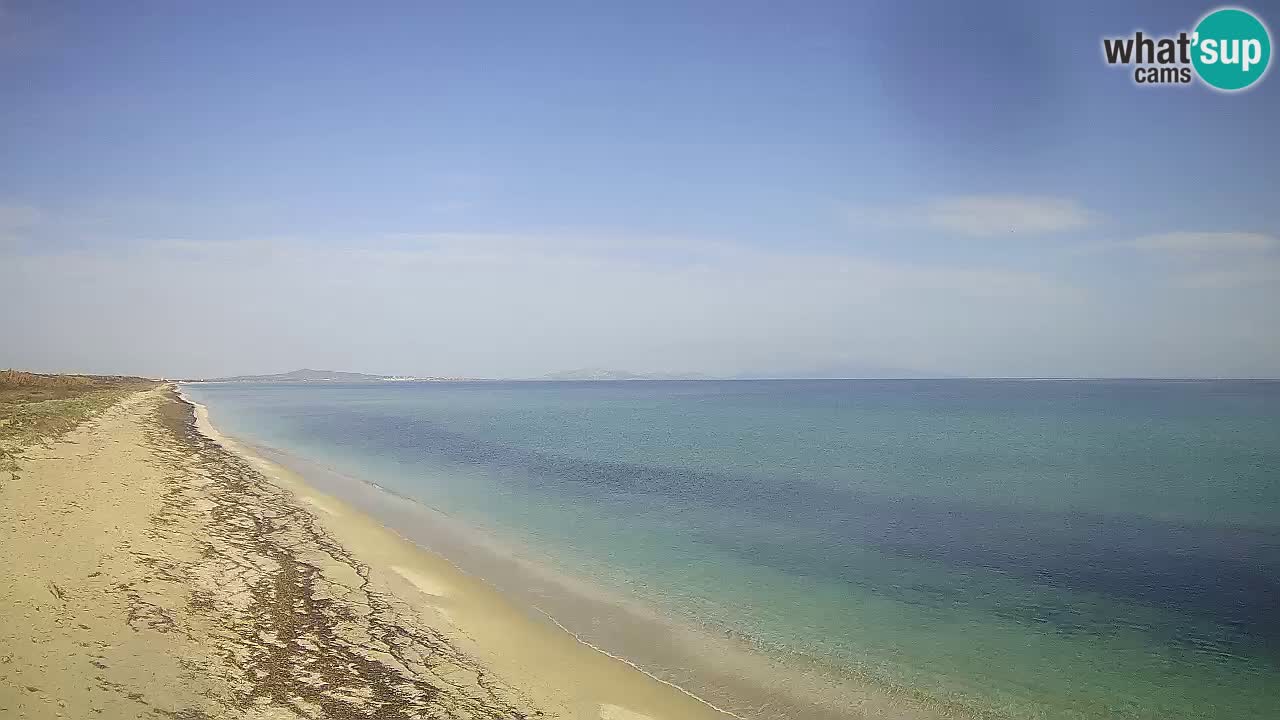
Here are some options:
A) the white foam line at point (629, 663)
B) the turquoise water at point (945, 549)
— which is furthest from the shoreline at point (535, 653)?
the turquoise water at point (945, 549)

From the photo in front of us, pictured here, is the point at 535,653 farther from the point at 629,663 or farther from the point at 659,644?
the point at 659,644

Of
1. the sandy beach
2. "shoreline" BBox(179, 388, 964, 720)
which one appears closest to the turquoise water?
"shoreline" BBox(179, 388, 964, 720)

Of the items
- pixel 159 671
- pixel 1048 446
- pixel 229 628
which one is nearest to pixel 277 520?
pixel 229 628

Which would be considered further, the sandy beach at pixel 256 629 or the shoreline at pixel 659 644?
the shoreline at pixel 659 644

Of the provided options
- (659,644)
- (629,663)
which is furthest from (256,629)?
(659,644)

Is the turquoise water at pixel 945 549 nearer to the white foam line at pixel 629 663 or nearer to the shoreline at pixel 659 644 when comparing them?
the shoreline at pixel 659 644

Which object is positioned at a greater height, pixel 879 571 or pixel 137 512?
pixel 137 512

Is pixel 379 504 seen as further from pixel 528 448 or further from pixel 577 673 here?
pixel 528 448
